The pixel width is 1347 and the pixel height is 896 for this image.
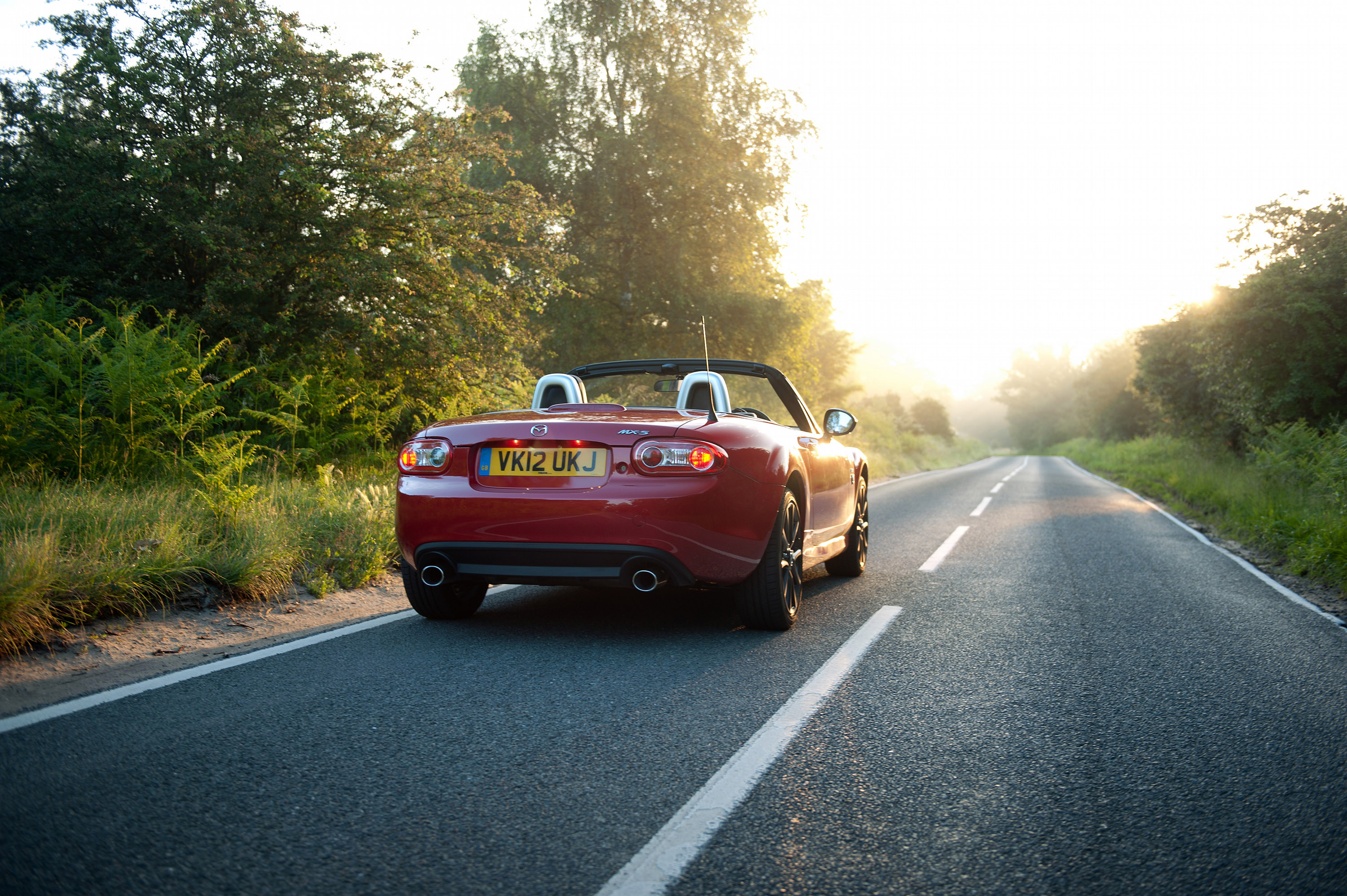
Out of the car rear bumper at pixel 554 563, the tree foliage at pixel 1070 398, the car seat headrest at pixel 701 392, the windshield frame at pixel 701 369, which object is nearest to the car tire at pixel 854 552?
the windshield frame at pixel 701 369

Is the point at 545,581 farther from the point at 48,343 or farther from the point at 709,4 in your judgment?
the point at 709,4

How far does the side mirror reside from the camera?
238 inches

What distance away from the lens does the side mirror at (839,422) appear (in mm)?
6047

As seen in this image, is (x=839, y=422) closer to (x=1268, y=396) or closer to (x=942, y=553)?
(x=942, y=553)

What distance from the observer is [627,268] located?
22438mm

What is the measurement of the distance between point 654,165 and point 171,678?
63.8 ft

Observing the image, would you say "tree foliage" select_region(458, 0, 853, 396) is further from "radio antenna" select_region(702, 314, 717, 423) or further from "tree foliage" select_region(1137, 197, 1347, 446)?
"radio antenna" select_region(702, 314, 717, 423)

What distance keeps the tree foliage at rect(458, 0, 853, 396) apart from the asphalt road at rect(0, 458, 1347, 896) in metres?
17.8

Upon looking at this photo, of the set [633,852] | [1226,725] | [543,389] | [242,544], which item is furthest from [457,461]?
[1226,725]

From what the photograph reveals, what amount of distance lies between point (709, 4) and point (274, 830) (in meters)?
23.6

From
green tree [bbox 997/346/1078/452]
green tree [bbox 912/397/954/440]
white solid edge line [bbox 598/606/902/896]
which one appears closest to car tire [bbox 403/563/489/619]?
white solid edge line [bbox 598/606/902/896]

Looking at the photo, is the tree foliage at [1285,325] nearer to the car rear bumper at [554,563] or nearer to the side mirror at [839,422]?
the side mirror at [839,422]

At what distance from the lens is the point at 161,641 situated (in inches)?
168

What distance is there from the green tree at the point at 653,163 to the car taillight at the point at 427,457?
55.9ft
